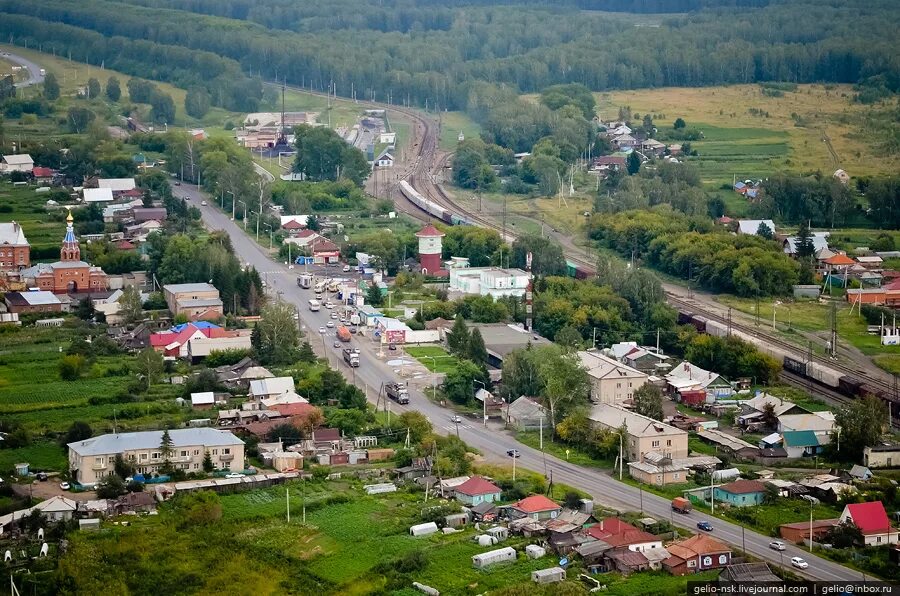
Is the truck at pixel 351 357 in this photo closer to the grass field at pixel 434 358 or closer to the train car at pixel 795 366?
the grass field at pixel 434 358

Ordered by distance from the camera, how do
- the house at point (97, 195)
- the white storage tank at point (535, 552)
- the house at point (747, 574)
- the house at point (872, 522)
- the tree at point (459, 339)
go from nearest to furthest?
the house at point (747, 574)
the white storage tank at point (535, 552)
the house at point (872, 522)
the tree at point (459, 339)
the house at point (97, 195)

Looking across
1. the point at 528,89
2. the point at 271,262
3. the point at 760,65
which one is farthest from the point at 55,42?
the point at 271,262

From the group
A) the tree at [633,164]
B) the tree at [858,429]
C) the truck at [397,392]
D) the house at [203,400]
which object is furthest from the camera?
the tree at [633,164]

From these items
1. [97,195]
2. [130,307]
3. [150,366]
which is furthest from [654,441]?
[97,195]

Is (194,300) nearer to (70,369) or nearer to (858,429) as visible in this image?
(70,369)

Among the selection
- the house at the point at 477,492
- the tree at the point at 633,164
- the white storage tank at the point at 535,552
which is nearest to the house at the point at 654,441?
the house at the point at 477,492

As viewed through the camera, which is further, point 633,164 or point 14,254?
point 633,164

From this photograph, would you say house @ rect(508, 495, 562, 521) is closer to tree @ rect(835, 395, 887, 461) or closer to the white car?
the white car
